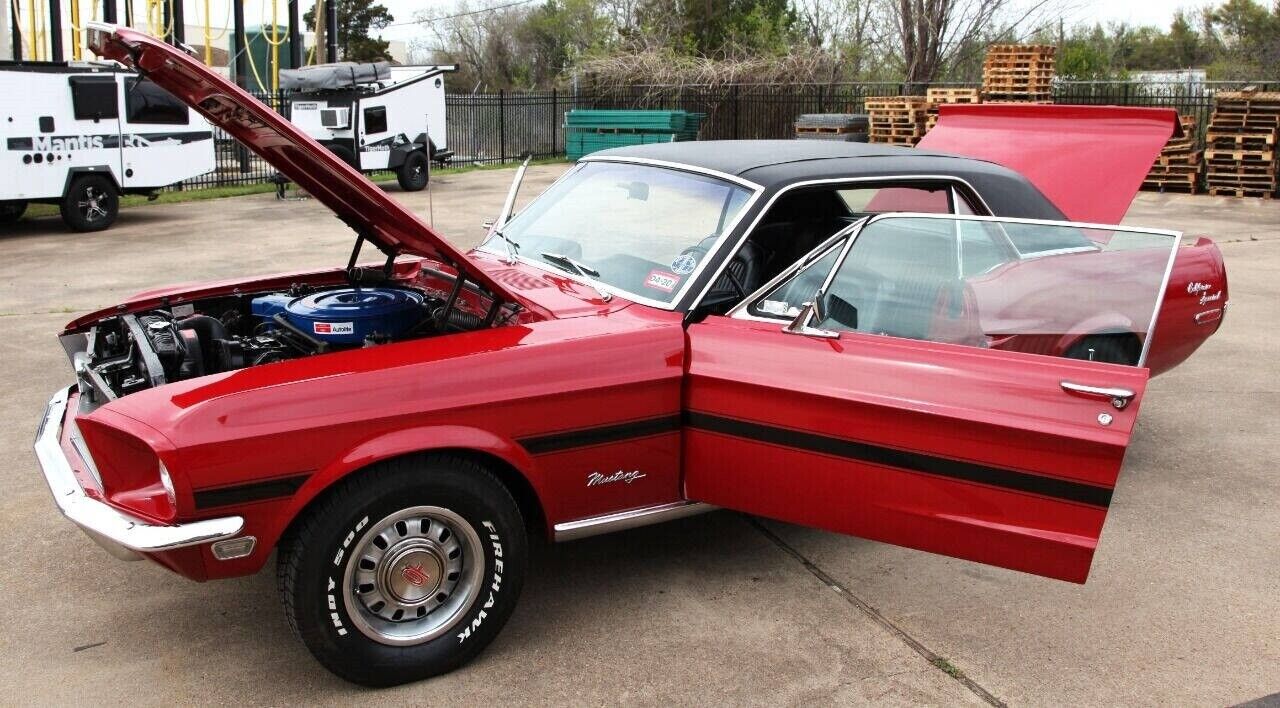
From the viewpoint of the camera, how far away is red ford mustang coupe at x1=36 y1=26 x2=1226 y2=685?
3186 mm

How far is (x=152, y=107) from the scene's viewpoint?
14.4m

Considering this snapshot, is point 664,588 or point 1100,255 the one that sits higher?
point 1100,255

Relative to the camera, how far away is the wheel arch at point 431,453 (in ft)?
10.4

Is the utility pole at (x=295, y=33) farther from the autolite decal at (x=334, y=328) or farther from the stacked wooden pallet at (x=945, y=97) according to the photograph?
the autolite decal at (x=334, y=328)

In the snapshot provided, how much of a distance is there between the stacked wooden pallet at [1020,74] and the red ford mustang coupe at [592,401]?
659 inches

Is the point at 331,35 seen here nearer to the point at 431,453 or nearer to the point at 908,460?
→ the point at 431,453

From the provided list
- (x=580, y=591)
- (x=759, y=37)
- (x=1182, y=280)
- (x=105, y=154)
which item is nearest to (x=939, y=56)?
(x=759, y=37)

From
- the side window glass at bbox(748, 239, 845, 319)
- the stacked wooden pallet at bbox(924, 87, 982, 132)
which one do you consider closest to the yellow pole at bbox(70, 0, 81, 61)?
the stacked wooden pallet at bbox(924, 87, 982, 132)

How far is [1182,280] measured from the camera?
4941 millimetres

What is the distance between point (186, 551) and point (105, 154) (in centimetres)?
1249

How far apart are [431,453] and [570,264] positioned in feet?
4.22

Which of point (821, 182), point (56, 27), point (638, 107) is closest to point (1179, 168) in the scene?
point (638, 107)

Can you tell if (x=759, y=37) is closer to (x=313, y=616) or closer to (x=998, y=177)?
(x=998, y=177)

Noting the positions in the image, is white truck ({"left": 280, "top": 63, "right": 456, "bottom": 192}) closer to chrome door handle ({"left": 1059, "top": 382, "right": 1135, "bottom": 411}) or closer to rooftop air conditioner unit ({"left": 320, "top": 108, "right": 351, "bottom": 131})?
rooftop air conditioner unit ({"left": 320, "top": 108, "right": 351, "bottom": 131})
